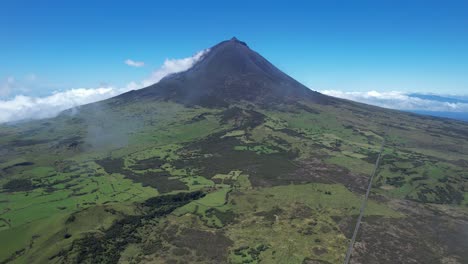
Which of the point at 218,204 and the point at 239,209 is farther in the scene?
the point at 218,204

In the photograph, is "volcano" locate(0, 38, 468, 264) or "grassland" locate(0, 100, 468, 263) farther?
"grassland" locate(0, 100, 468, 263)

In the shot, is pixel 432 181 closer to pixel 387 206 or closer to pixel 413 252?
pixel 387 206

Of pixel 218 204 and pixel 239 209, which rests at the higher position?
pixel 218 204

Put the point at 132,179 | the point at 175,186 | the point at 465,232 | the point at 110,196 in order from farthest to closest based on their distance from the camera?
the point at 132,179, the point at 175,186, the point at 110,196, the point at 465,232

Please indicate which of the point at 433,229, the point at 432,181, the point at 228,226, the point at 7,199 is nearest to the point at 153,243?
the point at 228,226

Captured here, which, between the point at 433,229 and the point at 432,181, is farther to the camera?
the point at 432,181

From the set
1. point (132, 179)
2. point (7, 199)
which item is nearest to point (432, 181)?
point (132, 179)

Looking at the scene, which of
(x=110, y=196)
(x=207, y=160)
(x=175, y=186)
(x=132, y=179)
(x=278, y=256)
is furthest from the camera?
(x=207, y=160)

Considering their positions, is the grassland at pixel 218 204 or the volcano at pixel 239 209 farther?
the grassland at pixel 218 204

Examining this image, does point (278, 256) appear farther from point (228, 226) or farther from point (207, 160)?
point (207, 160)
